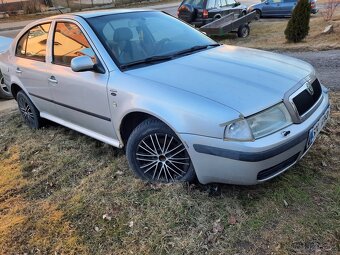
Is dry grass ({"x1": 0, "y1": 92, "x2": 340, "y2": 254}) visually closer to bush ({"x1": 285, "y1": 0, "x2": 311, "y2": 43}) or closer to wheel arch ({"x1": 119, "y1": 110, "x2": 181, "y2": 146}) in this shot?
wheel arch ({"x1": 119, "y1": 110, "x2": 181, "y2": 146})

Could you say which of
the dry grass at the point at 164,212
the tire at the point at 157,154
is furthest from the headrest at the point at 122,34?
the dry grass at the point at 164,212

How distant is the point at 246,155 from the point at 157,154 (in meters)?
0.91

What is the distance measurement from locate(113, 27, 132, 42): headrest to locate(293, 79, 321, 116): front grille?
1.77m

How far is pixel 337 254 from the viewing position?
2551 millimetres

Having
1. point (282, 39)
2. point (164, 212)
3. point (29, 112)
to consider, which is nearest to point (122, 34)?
point (164, 212)

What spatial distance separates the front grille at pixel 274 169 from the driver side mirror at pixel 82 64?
183 cm

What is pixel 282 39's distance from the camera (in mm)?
12008

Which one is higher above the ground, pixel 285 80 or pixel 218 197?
pixel 285 80

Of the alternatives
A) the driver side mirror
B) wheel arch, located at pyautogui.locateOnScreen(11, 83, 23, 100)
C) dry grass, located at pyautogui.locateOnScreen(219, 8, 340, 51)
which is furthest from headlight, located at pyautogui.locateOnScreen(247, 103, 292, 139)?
dry grass, located at pyautogui.locateOnScreen(219, 8, 340, 51)

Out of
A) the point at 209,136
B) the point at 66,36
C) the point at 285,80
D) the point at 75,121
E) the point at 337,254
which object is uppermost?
the point at 66,36

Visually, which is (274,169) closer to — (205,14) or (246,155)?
(246,155)

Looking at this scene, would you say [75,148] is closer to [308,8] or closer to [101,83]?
[101,83]

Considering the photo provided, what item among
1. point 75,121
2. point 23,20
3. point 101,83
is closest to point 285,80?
point 101,83

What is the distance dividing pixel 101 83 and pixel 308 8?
8.74 metres
